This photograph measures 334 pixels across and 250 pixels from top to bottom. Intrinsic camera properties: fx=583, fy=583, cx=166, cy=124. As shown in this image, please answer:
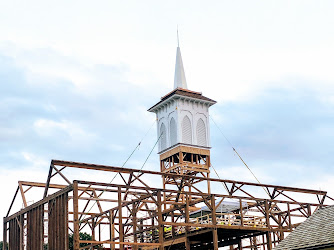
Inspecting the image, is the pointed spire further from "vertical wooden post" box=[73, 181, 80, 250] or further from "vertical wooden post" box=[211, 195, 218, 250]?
"vertical wooden post" box=[73, 181, 80, 250]

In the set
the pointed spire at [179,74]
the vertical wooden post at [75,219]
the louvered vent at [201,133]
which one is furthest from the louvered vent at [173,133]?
the vertical wooden post at [75,219]

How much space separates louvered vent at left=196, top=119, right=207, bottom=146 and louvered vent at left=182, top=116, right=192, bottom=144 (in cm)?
117

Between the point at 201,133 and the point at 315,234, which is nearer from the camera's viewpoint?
the point at 315,234

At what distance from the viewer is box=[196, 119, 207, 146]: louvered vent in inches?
2383

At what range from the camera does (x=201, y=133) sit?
200 feet

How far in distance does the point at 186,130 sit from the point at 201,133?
86.2 inches

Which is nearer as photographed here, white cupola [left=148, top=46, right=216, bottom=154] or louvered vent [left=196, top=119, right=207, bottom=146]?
white cupola [left=148, top=46, right=216, bottom=154]

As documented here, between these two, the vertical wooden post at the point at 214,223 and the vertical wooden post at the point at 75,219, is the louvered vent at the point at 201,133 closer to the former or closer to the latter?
the vertical wooden post at the point at 214,223

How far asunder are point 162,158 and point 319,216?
31111 millimetres

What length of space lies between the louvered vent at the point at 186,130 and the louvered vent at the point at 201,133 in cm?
117

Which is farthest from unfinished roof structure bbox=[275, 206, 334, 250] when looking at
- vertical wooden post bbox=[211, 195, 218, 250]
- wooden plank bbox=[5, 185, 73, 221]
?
wooden plank bbox=[5, 185, 73, 221]

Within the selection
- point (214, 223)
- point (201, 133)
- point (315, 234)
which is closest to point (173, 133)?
point (201, 133)

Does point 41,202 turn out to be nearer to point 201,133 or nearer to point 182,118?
point 182,118

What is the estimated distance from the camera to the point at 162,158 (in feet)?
197
